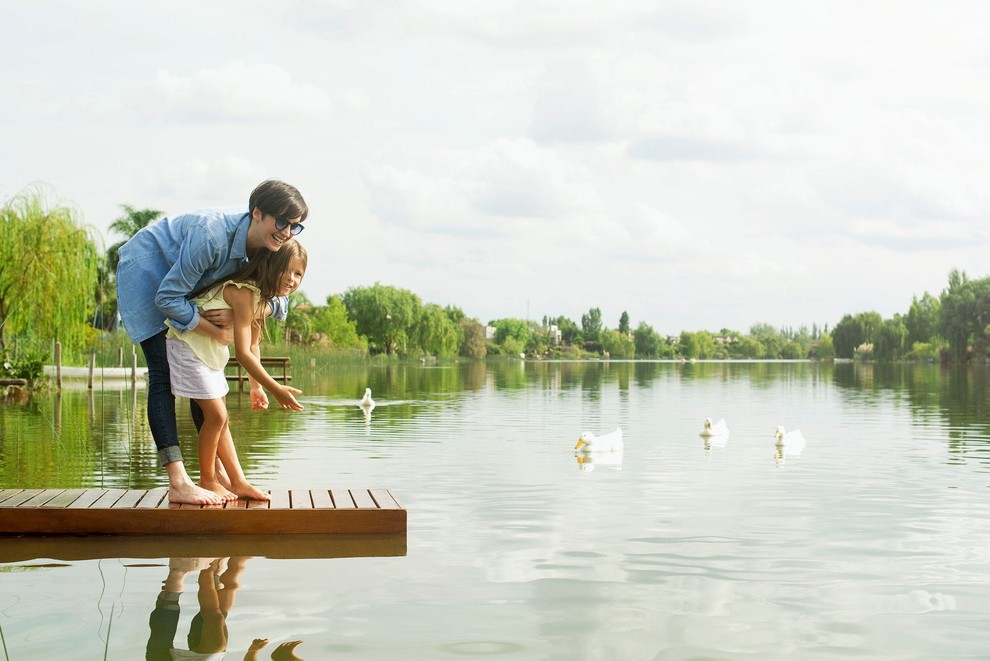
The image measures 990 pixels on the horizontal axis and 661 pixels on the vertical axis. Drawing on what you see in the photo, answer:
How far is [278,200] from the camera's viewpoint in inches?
232

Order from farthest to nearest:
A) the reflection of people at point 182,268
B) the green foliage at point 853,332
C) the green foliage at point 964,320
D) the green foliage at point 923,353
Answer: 1. the green foliage at point 853,332
2. the green foliage at point 923,353
3. the green foliage at point 964,320
4. the reflection of people at point 182,268

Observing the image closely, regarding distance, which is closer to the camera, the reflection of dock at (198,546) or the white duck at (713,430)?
the reflection of dock at (198,546)

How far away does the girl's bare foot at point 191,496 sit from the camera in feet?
20.0

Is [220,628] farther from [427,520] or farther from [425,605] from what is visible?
[427,520]

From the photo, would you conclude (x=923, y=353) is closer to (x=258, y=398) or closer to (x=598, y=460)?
(x=598, y=460)

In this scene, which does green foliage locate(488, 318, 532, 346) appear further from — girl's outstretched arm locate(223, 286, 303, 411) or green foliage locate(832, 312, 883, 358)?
girl's outstretched arm locate(223, 286, 303, 411)

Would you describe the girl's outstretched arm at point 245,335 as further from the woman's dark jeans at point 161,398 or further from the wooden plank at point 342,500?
the wooden plank at point 342,500

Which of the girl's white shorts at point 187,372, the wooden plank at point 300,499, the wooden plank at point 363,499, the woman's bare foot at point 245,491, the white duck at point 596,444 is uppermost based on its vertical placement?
the girl's white shorts at point 187,372

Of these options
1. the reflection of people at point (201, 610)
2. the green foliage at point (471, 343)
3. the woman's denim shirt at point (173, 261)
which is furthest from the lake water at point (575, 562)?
the green foliage at point (471, 343)

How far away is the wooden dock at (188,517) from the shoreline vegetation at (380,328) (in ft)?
14.2

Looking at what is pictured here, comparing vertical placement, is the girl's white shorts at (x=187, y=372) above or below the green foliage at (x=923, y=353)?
below

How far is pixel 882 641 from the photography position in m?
4.34

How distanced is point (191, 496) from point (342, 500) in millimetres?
887

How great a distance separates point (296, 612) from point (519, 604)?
0.99 meters
